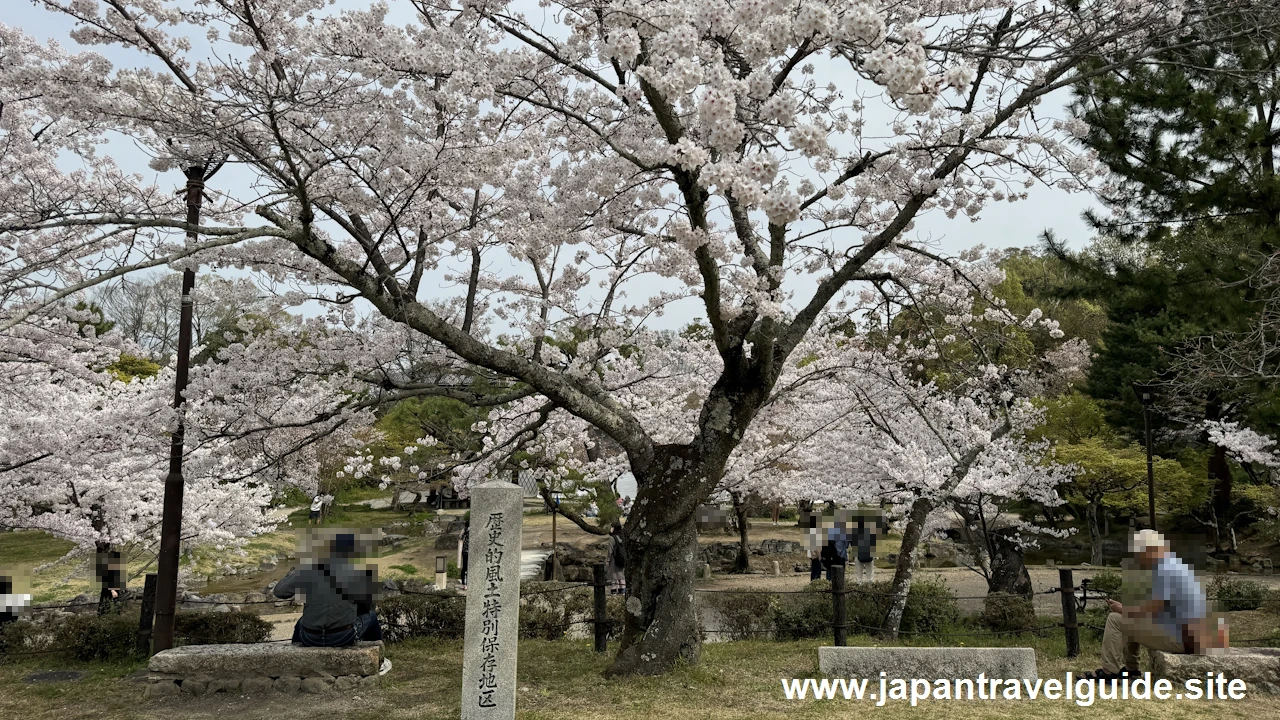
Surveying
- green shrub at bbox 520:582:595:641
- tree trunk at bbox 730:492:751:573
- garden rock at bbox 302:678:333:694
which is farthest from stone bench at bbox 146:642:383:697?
tree trunk at bbox 730:492:751:573

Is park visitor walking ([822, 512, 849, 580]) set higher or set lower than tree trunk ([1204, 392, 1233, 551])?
lower

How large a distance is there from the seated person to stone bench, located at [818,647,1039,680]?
12.6ft

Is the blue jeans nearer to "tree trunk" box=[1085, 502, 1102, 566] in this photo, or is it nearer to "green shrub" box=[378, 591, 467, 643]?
"green shrub" box=[378, 591, 467, 643]

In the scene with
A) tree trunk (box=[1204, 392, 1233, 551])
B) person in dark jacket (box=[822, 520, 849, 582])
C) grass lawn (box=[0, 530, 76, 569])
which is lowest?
grass lawn (box=[0, 530, 76, 569])

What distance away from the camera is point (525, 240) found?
6.61 m

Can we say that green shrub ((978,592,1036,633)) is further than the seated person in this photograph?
Yes

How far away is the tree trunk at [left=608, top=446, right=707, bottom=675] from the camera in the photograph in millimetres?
6230

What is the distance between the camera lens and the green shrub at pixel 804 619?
8.86 m

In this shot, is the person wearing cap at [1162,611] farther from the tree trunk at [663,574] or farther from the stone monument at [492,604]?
the stone monument at [492,604]

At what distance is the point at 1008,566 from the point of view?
38.1 feet

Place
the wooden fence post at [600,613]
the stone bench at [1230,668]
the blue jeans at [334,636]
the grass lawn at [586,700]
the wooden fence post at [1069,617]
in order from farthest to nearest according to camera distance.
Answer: the wooden fence post at [600,613], the wooden fence post at [1069,617], the blue jeans at [334,636], the stone bench at [1230,668], the grass lawn at [586,700]

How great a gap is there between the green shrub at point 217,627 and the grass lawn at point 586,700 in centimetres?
64

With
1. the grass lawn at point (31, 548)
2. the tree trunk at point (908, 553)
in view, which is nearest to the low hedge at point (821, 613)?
the tree trunk at point (908, 553)

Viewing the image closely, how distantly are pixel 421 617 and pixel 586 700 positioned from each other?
3519 mm
